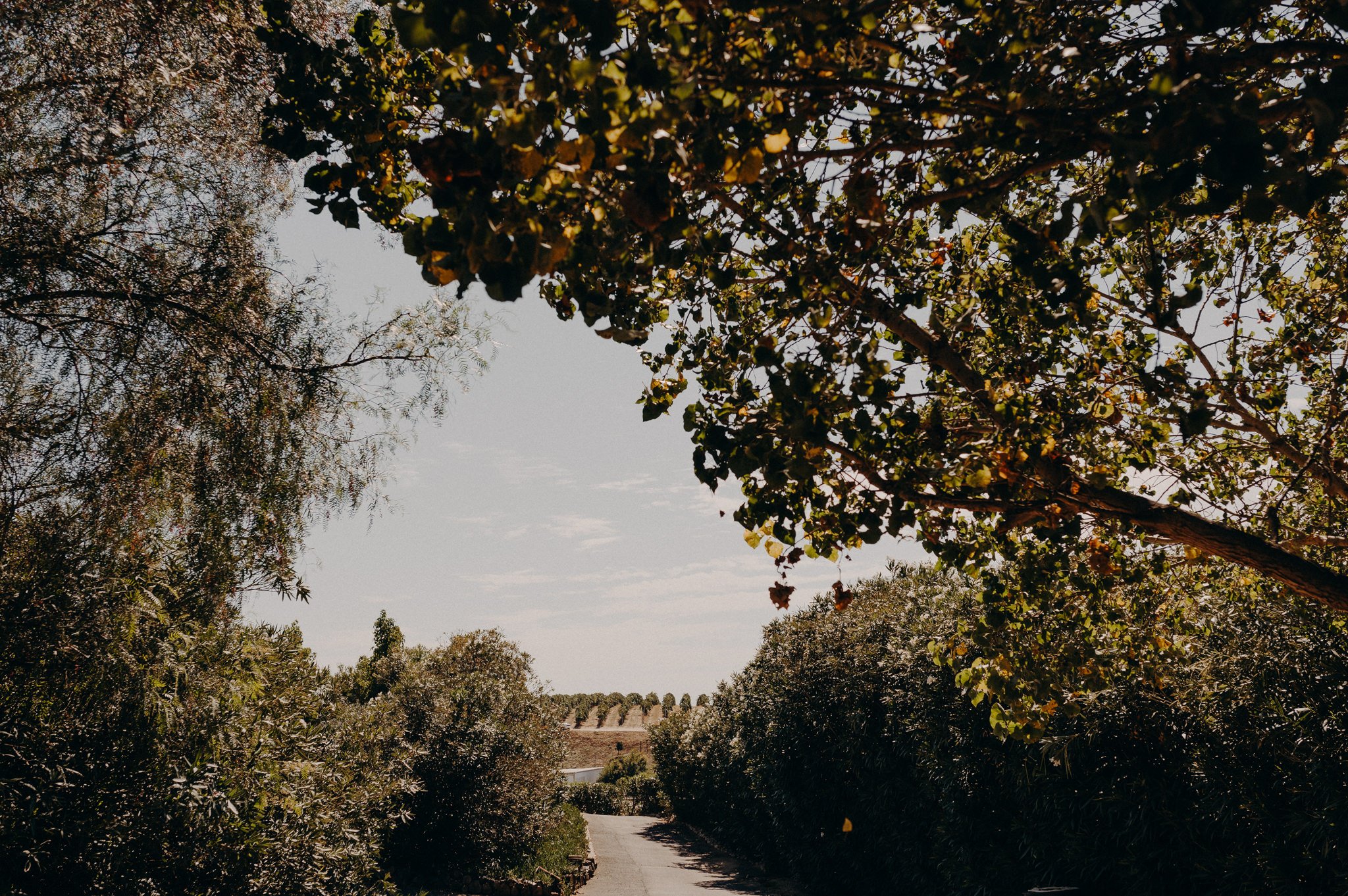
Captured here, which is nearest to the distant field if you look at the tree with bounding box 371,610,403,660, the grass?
the tree with bounding box 371,610,403,660

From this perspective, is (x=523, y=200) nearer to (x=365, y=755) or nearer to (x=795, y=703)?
(x=365, y=755)

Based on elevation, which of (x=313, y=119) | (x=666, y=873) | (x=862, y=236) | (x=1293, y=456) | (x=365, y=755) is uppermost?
(x=313, y=119)

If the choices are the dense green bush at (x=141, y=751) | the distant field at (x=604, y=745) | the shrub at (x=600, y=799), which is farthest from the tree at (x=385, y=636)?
the dense green bush at (x=141, y=751)

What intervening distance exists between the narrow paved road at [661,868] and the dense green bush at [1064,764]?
76.5 inches

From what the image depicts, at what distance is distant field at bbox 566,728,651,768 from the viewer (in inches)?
2053

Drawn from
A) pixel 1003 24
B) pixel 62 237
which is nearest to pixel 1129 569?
pixel 1003 24

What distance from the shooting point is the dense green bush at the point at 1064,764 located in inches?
233

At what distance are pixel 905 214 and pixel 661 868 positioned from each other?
774 inches

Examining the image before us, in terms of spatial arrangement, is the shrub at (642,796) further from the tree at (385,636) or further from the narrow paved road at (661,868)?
the tree at (385,636)

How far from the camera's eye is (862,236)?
3314 millimetres

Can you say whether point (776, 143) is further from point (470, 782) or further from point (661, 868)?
point (661, 868)

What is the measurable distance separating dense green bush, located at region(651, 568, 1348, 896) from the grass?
16.2ft

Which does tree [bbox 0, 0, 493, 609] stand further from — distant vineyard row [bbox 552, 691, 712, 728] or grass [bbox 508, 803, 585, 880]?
distant vineyard row [bbox 552, 691, 712, 728]

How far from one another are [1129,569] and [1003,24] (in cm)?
406
